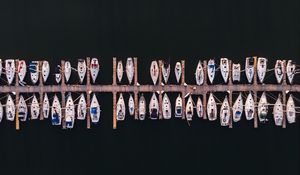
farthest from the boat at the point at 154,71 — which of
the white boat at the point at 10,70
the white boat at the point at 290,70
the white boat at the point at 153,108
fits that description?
the white boat at the point at 10,70

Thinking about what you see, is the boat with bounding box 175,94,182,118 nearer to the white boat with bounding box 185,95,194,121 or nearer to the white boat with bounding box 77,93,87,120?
the white boat with bounding box 185,95,194,121

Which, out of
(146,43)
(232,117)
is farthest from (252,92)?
(146,43)

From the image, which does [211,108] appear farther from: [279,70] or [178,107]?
[279,70]

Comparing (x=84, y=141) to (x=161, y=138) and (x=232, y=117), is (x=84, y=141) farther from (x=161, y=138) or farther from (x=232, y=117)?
(x=232, y=117)

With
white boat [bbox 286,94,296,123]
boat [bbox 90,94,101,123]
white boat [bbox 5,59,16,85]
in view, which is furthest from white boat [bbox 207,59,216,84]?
white boat [bbox 5,59,16,85]

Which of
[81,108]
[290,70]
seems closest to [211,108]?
[290,70]
